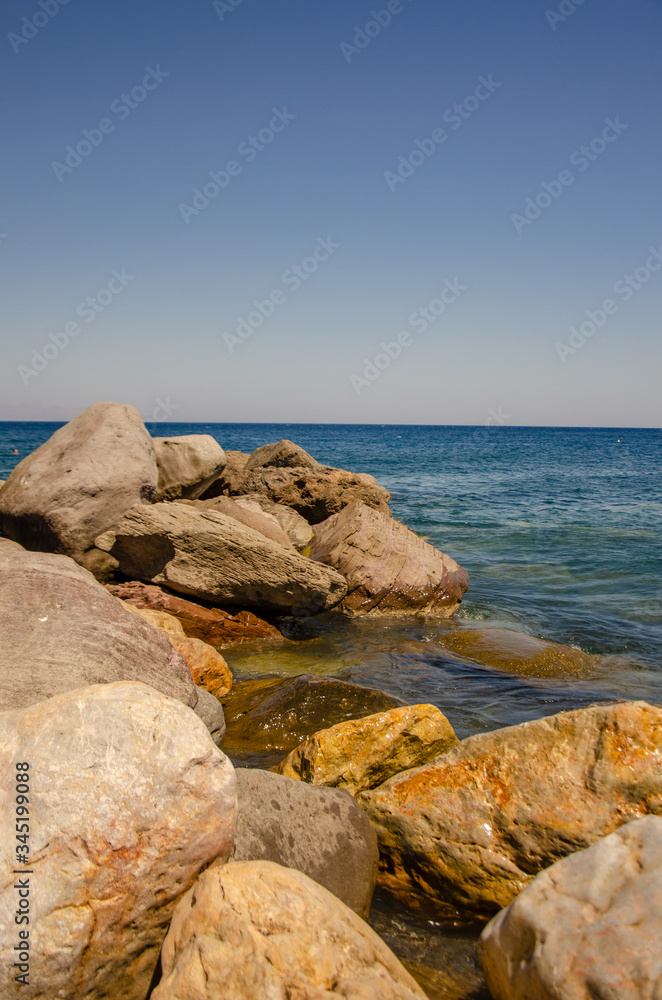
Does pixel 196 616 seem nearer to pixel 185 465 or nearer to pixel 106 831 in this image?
pixel 185 465

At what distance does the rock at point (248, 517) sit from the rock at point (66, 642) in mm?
4460

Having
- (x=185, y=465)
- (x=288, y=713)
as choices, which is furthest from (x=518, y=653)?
(x=185, y=465)

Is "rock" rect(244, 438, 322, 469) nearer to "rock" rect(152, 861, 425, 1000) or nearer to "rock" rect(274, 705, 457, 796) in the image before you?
"rock" rect(274, 705, 457, 796)

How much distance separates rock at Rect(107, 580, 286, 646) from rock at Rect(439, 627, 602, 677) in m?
2.27

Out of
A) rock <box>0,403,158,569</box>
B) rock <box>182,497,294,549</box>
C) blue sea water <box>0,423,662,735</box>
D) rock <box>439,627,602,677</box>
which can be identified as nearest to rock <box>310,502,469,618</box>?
blue sea water <box>0,423,662,735</box>

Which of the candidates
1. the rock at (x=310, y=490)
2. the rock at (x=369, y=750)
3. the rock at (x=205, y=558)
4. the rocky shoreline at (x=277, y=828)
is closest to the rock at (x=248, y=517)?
the rock at (x=205, y=558)

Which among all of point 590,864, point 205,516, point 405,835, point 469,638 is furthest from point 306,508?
point 590,864

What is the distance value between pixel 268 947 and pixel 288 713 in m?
2.80

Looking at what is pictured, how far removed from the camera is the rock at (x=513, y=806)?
3.22 m

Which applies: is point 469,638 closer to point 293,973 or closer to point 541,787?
point 541,787

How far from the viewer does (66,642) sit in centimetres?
416

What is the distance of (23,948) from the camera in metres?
2.23

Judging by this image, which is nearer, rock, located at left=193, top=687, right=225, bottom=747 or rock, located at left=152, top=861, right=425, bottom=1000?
rock, located at left=152, top=861, right=425, bottom=1000

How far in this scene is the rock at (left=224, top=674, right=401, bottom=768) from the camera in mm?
4828
